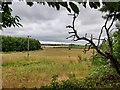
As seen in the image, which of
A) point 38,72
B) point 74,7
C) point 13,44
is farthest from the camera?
point 13,44

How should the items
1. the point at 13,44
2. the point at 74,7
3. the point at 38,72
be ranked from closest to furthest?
the point at 74,7
the point at 38,72
the point at 13,44

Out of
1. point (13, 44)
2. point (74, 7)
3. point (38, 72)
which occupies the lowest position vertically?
point (13, 44)

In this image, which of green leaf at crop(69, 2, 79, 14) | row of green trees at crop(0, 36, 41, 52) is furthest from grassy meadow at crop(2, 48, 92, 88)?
row of green trees at crop(0, 36, 41, 52)

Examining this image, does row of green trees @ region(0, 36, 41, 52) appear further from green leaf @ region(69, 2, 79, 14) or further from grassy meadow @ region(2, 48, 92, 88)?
green leaf @ region(69, 2, 79, 14)

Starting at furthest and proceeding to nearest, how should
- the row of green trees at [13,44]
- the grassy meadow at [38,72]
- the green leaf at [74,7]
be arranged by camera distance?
1. the row of green trees at [13,44]
2. the grassy meadow at [38,72]
3. the green leaf at [74,7]

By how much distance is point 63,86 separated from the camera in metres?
8.83

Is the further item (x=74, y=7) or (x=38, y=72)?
(x=38, y=72)

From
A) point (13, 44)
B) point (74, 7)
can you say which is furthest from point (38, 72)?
point (13, 44)

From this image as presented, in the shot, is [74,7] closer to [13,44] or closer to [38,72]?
[38,72]

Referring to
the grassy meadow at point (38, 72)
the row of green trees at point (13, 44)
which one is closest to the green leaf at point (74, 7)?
the grassy meadow at point (38, 72)

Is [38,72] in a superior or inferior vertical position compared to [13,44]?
superior

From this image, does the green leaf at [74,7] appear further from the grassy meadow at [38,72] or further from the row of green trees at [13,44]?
the row of green trees at [13,44]

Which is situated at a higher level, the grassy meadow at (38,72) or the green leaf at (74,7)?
the green leaf at (74,7)

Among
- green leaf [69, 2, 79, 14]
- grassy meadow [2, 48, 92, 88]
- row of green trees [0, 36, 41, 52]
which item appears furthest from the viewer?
row of green trees [0, 36, 41, 52]
